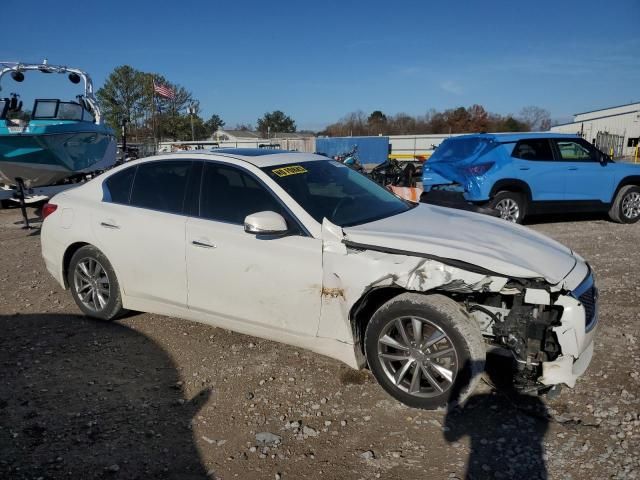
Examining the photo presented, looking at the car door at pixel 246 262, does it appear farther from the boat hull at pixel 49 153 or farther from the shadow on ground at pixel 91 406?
the boat hull at pixel 49 153

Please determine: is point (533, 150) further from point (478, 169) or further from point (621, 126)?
point (621, 126)

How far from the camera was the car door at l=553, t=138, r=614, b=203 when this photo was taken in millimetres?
9078

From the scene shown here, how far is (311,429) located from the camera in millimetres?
3100

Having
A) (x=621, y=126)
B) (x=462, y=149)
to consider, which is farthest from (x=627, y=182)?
(x=621, y=126)

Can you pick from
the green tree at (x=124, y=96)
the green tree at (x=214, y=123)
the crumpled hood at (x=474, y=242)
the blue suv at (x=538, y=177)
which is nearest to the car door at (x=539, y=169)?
the blue suv at (x=538, y=177)

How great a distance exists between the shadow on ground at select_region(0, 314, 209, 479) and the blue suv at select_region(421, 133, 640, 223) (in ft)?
19.8

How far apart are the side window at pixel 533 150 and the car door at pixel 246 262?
6557 mm

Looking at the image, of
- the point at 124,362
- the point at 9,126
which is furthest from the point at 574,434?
the point at 9,126

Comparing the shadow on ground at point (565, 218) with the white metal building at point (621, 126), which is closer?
the shadow on ground at point (565, 218)

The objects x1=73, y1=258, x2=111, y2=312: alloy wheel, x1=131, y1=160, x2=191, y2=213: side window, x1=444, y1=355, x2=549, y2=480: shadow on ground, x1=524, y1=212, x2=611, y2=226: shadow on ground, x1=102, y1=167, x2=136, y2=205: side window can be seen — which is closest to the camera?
x1=444, y1=355, x2=549, y2=480: shadow on ground

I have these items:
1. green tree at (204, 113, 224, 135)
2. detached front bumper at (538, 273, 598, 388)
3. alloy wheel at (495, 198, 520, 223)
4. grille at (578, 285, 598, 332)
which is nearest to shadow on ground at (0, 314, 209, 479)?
detached front bumper at (538, 273, 598, 388)

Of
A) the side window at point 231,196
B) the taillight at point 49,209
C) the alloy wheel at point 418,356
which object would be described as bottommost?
the alloy wheel at point 418,356

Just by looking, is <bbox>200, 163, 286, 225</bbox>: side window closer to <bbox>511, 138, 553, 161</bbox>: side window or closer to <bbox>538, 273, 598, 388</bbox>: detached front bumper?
<bbox>538, 273, 598, 388</bbox>: detached front bumper

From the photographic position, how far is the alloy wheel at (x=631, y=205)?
31.0 ft
